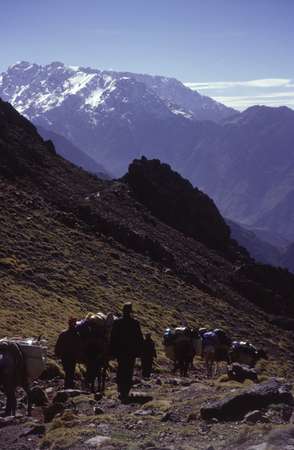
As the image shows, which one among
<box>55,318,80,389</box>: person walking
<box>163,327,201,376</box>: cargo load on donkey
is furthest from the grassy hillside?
<box>55,318,80,389</box>: person walking

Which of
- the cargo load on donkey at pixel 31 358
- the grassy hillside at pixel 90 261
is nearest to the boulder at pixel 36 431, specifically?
the cargo load on donkey at pixel 31 358

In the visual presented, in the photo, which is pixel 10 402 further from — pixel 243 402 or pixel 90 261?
pixel 90 261

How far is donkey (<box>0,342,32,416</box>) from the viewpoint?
14.6 m

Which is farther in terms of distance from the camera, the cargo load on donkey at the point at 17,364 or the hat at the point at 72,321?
the hat at the point at 72,321

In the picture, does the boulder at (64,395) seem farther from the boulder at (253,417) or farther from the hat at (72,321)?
the boulder at (253,417)

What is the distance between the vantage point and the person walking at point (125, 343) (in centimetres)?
1684

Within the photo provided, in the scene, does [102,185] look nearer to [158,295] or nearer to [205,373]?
[158,295]

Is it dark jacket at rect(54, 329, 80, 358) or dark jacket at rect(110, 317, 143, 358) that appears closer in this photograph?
dark jacket at rect(110, 317, 143, 358)

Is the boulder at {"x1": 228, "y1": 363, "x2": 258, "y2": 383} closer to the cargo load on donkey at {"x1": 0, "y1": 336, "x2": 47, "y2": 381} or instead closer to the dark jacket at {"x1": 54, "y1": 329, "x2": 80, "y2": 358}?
the dark jacket at {"x1": 54, "y1": 329, "x2": 80, "y2": 358}

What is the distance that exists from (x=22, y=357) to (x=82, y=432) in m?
2.89

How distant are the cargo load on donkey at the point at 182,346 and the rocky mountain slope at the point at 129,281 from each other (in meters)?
1.04

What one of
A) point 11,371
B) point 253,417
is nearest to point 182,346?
point 11,371

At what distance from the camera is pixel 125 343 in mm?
16844

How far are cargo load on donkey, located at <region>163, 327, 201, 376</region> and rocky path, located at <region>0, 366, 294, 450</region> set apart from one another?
8.56m
